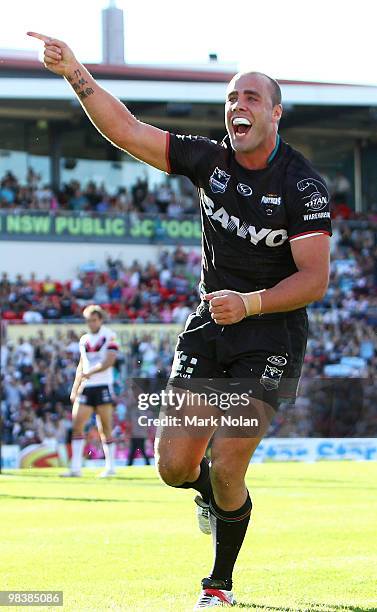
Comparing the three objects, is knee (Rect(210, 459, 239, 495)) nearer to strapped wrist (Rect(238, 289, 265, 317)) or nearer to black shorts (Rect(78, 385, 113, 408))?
strapped wrist (Rect(238, 289, 265, 317))

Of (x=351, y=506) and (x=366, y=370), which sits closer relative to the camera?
(x=351, y=506)

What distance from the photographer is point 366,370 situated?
25047mm

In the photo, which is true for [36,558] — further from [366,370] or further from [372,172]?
[372,172]

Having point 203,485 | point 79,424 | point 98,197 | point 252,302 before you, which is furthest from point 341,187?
point 252,302

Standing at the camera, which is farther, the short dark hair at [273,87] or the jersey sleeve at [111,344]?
the jersey sleeve at [111,344]

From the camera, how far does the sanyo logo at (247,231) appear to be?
6359mm

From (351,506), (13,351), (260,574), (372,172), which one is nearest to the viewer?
(260,574)

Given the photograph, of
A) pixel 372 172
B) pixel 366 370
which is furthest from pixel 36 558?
pixel 372 172

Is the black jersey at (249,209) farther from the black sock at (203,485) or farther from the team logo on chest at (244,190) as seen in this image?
the black sock at (203,485)

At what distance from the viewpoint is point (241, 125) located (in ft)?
20.7

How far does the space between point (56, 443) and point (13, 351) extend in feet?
8.94

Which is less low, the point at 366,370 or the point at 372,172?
the point at 372,172

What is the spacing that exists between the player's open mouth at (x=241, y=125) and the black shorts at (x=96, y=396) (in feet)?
37.6

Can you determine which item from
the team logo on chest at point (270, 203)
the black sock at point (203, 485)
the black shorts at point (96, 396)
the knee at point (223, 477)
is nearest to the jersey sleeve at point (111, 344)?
the black shorts at point (96, 396)
